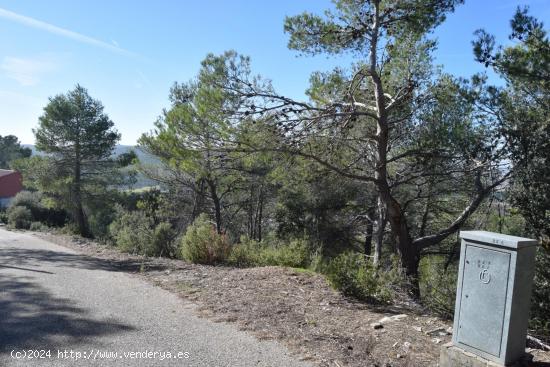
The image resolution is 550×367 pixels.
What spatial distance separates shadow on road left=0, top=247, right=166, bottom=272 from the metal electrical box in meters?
6.41

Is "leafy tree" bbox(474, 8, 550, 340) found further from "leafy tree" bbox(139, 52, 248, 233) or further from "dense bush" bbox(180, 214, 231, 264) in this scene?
"dense bush" bbox(180, 214, 231, 264)

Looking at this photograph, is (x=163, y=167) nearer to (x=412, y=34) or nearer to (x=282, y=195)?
(x=282, y=195)

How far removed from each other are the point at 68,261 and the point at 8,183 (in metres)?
46.3

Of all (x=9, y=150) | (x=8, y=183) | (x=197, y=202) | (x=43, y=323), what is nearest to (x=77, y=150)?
(x=197, y=202)

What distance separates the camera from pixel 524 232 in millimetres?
6793

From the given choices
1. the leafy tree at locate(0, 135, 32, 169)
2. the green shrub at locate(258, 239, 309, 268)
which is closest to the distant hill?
the green shrub at locate(258, 239, 309, 268)

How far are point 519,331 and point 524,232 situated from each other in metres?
3.85

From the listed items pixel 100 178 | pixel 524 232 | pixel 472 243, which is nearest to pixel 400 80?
pixel 524 232

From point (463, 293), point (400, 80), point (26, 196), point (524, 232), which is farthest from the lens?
point (26, 196)

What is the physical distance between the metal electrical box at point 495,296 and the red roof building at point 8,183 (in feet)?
174

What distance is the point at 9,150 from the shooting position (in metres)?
67.9

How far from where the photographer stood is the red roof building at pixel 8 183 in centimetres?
4791

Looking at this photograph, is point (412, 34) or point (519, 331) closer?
point (519, 331)

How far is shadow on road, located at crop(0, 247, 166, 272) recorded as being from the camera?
29.6 ft
